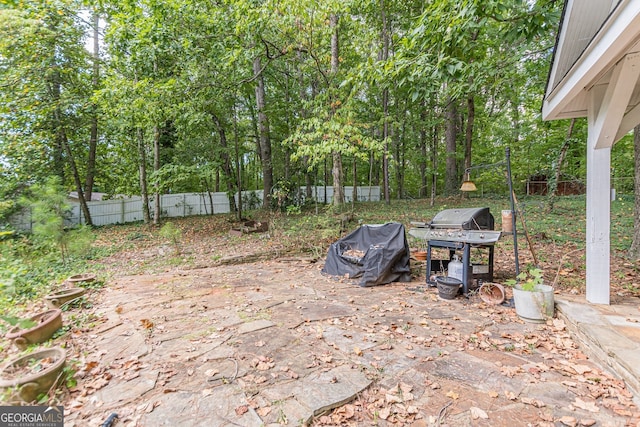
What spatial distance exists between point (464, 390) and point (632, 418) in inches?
33.2

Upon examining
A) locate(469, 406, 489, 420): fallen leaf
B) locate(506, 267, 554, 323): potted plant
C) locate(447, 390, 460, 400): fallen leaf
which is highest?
locate(506, 267, 554, 323): potted plant

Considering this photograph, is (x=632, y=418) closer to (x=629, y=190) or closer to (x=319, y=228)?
(x=319, y=228)

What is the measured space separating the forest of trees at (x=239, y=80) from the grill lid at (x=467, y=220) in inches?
70.3

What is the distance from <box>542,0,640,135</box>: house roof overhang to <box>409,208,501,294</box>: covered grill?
1469 millimetres

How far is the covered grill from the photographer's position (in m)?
3.65

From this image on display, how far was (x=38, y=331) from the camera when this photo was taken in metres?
2.58

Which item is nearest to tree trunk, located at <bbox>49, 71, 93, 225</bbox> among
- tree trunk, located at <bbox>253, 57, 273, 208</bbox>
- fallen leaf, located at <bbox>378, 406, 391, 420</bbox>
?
tree trunk, located at <bbox>253, 57, 273, 208</bbox>

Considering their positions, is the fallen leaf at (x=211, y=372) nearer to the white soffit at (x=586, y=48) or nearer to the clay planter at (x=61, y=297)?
the clay planter at (x=61, y=297)

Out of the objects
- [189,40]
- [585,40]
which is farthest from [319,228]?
[585,40]

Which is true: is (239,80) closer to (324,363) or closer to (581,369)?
(324,363)

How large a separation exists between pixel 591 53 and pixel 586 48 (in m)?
0.07

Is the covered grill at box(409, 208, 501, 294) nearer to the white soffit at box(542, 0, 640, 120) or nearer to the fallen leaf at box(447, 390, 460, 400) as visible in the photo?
the white soffit at box(542, 0, 640, 120)

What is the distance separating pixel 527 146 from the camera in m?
12.5

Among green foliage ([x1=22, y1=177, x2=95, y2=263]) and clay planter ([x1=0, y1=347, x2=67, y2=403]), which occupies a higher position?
green foliage ([x1=22, y1=177, x2=95, y2=263])
